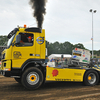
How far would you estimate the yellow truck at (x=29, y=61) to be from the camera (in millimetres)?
5621

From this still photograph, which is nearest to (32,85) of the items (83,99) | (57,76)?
(57,76)

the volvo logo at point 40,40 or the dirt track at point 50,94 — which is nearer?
the dirt track at point 50,94

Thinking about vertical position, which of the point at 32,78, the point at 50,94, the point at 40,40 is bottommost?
the point at 50,94

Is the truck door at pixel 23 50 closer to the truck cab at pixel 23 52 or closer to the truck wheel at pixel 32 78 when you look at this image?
the truck cab at pixel 23 52

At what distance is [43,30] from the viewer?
6156 mm

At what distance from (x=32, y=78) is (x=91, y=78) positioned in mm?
3288

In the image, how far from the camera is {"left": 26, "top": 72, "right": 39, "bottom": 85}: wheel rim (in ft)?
18.6

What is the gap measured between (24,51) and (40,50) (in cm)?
76

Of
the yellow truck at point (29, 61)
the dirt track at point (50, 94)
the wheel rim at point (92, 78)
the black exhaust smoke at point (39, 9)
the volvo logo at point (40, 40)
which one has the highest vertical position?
the black exhaust smoke at point (39, 9)

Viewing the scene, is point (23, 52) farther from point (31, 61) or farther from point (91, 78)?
point (91, 78)

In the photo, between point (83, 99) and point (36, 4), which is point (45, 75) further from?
point (36, 4)

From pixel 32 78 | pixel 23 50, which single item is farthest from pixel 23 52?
pixel 32 78

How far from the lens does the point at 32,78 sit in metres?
5.74

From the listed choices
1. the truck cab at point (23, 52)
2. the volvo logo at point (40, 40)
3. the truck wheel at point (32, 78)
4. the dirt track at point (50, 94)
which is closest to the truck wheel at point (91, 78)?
the dirt track at point (50, 94)
